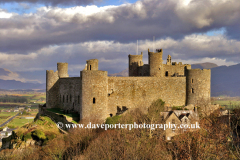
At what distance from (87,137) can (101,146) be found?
598 cm

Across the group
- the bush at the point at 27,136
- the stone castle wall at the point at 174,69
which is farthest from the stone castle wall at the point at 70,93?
the stone castle wall at the point at 174,69

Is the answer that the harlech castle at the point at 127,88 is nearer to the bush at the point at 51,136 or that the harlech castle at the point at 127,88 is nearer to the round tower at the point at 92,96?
the round tower at the point at 92,96

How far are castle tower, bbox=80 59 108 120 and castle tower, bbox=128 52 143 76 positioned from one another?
48.2 feet

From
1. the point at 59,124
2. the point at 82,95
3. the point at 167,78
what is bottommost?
the point at 59,124

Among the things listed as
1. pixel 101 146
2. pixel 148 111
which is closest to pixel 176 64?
pixel 148 111

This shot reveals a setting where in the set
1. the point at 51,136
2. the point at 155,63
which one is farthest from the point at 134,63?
the point at 51,136

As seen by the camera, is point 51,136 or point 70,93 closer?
point 51,136

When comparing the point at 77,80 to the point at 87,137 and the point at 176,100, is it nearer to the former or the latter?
the point at 87,137

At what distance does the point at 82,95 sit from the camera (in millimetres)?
37656

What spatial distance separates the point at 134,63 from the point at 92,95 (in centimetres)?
1712

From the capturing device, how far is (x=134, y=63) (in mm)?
51812

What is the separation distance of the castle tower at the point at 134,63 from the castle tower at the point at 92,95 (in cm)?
1468

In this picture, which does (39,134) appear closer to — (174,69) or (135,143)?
(135,143)

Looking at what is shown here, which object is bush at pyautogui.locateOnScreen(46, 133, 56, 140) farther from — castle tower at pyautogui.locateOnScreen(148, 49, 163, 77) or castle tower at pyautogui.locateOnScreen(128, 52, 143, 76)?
castle tower at pyautogui.locateOnScreen(128, 52, 143, 76)
